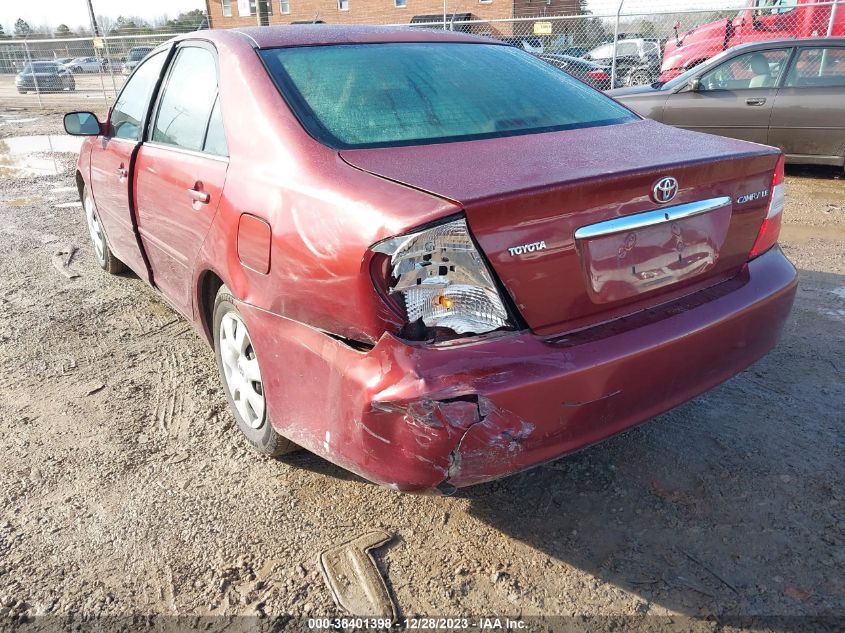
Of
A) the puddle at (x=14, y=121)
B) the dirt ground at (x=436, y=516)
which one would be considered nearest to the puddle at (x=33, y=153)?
the puddle at (x=14, y=121)

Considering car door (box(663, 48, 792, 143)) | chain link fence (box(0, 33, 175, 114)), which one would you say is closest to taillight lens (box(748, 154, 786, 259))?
car door (box(663, 48, 792, 143))

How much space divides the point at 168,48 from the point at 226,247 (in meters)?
1.63

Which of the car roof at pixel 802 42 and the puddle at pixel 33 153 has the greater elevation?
the car roof at pixel 802 42

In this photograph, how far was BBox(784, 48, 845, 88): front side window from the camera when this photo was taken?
727 cm

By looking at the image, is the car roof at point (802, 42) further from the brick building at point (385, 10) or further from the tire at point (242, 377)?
the brick building at point (385, 10)

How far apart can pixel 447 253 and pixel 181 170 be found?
1610mm

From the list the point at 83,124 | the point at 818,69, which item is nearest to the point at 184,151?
the point at 83,124

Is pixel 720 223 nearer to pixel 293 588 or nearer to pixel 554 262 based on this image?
pixel 554 262

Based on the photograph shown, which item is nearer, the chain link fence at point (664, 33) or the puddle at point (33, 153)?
the puddle at point (33, 153)

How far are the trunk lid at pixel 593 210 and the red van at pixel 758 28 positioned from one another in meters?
9.91

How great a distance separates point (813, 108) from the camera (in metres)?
7.18

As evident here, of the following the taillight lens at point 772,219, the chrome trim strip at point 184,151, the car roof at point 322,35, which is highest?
the car roof at point 322,35

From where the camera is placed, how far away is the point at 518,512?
239 cm

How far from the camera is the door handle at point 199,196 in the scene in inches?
103
